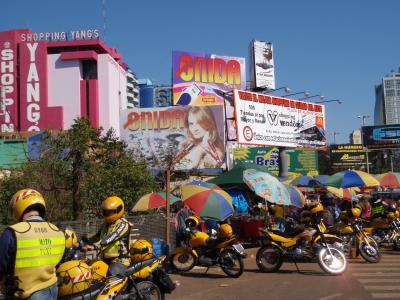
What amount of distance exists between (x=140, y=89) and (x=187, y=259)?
102 m

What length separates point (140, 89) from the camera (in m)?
112

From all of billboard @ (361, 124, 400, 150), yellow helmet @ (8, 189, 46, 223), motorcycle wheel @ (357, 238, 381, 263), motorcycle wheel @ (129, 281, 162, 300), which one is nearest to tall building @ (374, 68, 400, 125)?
billboard @ (361, 124, 400, 150)

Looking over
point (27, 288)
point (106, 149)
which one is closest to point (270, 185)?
point (106, 149)

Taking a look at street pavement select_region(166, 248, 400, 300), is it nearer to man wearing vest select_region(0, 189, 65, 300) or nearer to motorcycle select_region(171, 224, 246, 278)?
motorcycle select_region(171, 224, 246, 278)

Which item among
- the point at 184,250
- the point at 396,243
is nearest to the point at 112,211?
the point at 184,250

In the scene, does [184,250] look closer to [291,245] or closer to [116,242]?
[291,245]

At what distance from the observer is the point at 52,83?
66.1 m

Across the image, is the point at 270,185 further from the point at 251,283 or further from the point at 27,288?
the point at 27,288

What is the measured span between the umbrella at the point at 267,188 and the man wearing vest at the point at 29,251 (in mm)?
10711

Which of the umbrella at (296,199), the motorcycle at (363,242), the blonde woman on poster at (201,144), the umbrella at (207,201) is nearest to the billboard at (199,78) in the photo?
the blonde woman on poster at (201,144)

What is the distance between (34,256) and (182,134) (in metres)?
42.4

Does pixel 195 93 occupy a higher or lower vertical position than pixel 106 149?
higher

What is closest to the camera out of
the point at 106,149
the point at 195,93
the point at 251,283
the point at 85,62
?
the point at 251,283

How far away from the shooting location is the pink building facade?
64.1m
